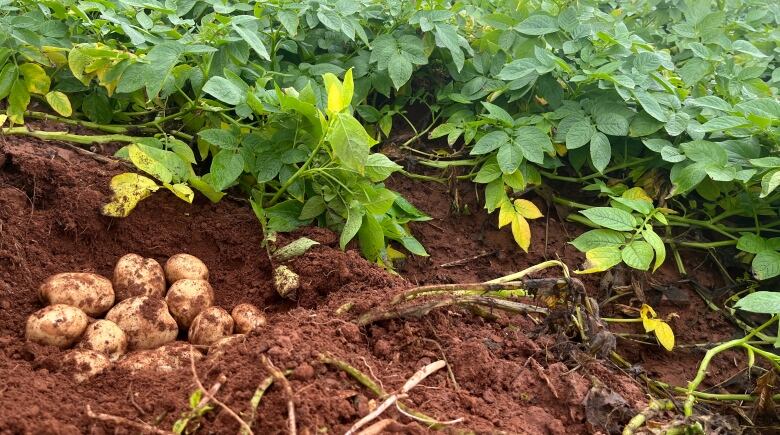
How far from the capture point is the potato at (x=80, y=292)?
2086mm

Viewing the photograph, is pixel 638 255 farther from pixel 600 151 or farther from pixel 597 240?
pixel 600 151

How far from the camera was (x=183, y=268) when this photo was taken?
2311 millimetres

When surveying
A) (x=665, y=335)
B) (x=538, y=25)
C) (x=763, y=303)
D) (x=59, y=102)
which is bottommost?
(x=665, y=335)

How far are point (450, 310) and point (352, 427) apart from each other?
638 mm

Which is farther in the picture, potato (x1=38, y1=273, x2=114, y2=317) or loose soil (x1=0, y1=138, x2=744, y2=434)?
potato (x1=38, y1=273, x2=114, y2=317)

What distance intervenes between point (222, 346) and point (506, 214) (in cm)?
135

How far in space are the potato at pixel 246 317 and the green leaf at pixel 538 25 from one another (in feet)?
5.38

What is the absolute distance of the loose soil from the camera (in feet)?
5.20

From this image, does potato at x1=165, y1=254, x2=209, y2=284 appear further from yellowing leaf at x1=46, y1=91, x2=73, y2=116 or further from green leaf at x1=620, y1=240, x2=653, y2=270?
green leaf at x1=620, y1=240, x2=653, y2=270

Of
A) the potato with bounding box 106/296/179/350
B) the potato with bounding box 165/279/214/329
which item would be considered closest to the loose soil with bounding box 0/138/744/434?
the potato with bounding box 165/279/214/329

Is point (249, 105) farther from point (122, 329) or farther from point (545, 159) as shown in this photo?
point (545, 159)

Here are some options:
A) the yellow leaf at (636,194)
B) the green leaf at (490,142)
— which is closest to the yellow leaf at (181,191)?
the green leaf at (490,142)

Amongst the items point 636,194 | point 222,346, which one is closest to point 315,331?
point 222,346

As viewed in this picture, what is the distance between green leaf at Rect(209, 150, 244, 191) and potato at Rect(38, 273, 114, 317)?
1.61 ft
